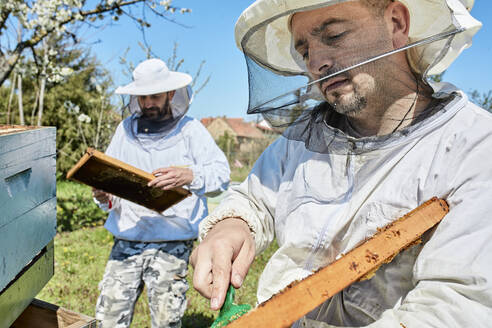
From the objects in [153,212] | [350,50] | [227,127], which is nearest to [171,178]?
[153,212]

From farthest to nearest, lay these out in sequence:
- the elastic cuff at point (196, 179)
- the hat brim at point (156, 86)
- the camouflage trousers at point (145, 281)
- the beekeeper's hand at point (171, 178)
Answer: the hat brim at point (156, 86)
the elastic cuff at point (196, 179)
the camouflage trousers at point (145, 281)
the beekeeper's hand at point (171, 178)

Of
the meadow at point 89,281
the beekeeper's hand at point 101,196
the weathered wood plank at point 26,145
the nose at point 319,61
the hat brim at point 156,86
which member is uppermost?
the nose at point 319,61

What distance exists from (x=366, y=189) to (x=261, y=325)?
547 millimetres

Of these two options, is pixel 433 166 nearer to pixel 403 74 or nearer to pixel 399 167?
pixel 399 167

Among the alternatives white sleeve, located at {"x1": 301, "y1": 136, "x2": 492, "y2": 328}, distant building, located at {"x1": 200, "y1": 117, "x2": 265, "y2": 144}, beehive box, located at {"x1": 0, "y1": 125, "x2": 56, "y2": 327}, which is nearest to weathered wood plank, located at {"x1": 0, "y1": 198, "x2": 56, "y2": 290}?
beehive box, located at {"x1": 0, "y1": 125, "x2": 56, "y2": 327}

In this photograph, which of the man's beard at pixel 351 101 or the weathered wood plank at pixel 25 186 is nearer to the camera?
the weathered wood plank at pixel 25 186

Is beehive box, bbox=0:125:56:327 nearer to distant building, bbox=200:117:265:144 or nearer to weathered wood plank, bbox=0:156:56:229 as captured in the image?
weathered wood plank, bbox=0:156:56:229

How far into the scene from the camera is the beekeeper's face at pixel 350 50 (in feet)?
3.64

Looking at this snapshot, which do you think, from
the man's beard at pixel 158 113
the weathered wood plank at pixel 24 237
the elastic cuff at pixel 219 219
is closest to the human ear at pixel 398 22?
the elastic cuff at pixel 219 219

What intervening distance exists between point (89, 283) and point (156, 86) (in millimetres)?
2830

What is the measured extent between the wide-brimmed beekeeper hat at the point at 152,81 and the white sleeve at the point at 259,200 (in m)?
1.84

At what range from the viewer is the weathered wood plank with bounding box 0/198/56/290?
95 centimetres

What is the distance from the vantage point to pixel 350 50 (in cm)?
111

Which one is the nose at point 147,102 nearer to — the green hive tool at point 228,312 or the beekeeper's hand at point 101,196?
the beekeeper's hand at point 101,196
